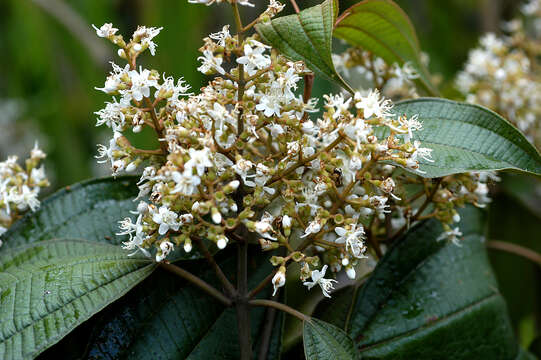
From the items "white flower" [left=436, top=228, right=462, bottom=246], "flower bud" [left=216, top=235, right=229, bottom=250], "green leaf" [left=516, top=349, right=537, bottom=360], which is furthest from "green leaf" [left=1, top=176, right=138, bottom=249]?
"green leaf" [left=516, top=349, right=537, bottom=360]

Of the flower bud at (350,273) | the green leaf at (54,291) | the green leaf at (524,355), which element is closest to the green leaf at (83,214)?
the green leaf at (54,291)

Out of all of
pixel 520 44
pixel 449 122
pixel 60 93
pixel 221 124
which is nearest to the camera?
pixel 221 124

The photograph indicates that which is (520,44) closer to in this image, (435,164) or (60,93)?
(435,164)

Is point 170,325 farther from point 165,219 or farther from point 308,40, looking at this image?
point 308,40

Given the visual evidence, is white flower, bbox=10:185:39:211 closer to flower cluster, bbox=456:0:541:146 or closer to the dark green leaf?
the dark green leaf

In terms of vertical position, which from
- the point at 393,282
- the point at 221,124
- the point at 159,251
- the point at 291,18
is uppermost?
the point at 291,18

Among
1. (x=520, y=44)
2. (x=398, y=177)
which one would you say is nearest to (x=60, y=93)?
(x=520, y=44)

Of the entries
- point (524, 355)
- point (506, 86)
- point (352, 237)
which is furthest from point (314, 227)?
point (506, 86)
